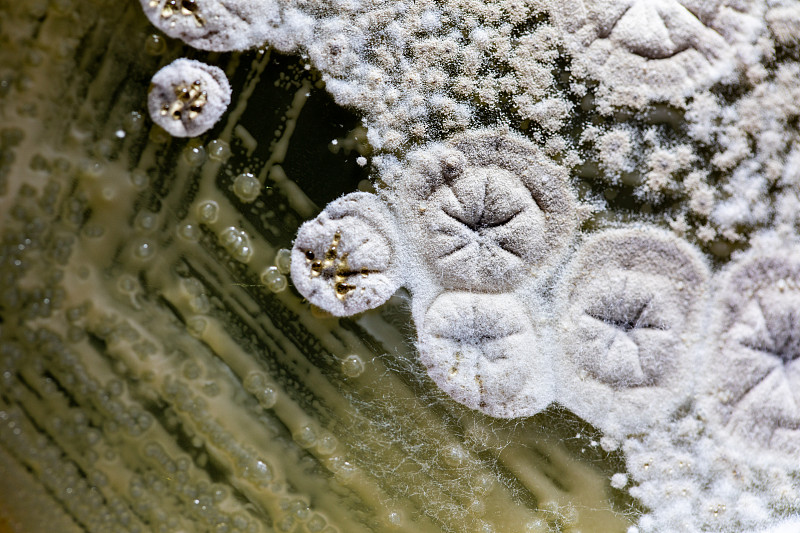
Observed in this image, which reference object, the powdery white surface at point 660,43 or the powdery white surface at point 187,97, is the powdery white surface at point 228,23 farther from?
the powdery white surface at point 660,43

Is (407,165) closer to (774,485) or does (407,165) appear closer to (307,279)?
(307,279)

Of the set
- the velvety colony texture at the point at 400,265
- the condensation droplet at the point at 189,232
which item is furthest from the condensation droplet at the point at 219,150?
the condensation droplet at the point at 189,232

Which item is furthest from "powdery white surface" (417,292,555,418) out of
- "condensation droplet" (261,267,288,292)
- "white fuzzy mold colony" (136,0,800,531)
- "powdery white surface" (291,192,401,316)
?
"condensation droplet" (261,267,288,292)

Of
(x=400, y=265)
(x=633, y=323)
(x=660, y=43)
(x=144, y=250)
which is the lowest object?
(x=144, y=250)

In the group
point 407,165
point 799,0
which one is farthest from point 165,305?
point 799,0

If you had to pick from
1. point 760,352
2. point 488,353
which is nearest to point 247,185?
point 488,353

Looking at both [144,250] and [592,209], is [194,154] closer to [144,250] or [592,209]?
[144,250]
